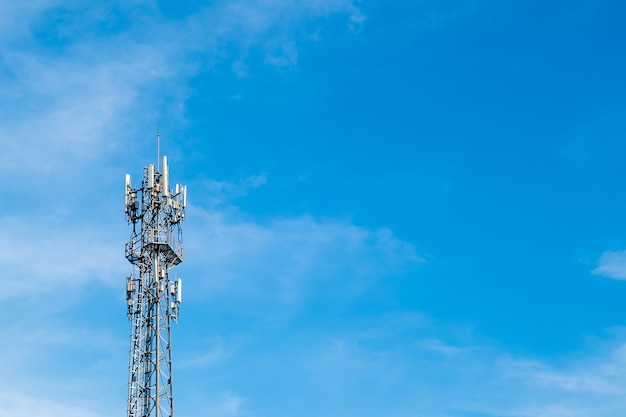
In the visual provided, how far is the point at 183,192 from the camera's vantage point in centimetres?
8144

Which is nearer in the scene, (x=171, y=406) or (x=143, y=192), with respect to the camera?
(x=171, y=406)

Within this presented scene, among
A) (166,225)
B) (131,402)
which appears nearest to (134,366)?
(131,402)

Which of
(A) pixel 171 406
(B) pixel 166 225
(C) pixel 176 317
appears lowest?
(A) pixel 171 406

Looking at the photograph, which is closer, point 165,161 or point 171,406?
point 171,406

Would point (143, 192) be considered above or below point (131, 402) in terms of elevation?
above

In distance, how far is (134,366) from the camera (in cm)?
7644

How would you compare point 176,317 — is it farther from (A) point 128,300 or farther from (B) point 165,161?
(B) point 165,161

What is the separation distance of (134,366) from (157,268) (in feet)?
22.4

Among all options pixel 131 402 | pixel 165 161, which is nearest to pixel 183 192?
pixel 165 161

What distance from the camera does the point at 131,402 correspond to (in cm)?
7569

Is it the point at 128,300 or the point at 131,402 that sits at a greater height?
the point at 128,300

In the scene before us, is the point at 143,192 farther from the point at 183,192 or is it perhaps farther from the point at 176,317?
the point at 176,317

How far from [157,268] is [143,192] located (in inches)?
231

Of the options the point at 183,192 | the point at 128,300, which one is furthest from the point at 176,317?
the point at 183,192
